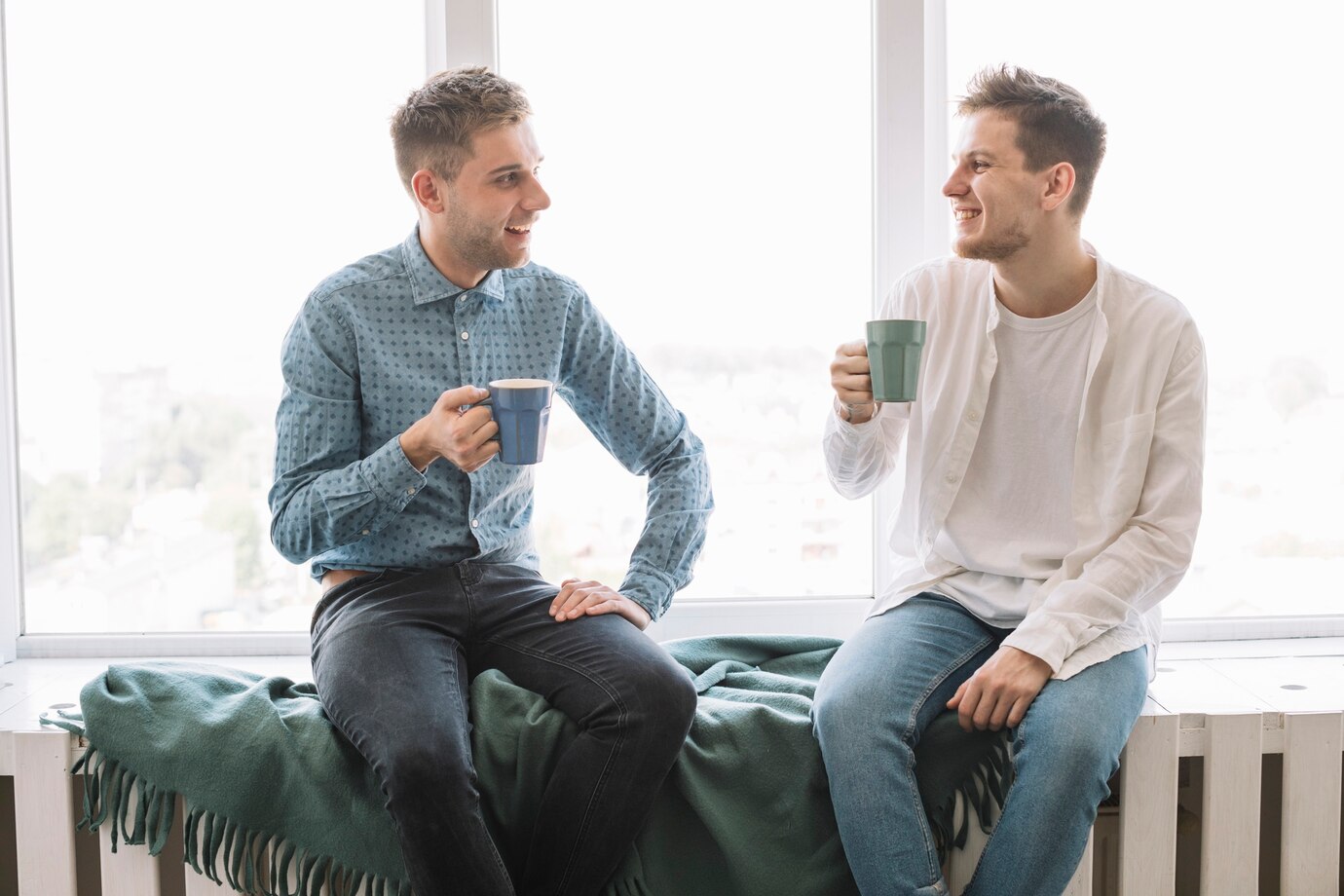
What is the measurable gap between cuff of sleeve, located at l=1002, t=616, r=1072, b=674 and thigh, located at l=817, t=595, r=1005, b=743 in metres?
0.11

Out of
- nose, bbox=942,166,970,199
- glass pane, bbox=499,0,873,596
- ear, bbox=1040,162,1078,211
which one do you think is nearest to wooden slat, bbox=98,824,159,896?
glass pane, bbox=499,0,873,596

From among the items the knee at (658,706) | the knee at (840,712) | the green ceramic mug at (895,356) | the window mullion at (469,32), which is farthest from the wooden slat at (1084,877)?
the window mullion at (469,32)

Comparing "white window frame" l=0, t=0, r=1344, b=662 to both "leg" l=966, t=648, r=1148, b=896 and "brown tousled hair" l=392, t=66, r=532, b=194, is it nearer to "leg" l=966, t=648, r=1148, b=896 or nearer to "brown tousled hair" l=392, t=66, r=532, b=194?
"brown tousled hair" l=392, t=66, r=532, b=194

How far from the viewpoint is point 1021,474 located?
1.85 meters

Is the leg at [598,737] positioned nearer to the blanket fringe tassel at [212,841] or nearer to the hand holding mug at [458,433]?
the blanket fringe tassel at [212,841]

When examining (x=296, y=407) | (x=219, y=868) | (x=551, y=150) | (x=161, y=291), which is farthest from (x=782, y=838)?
(x=161, y=291)

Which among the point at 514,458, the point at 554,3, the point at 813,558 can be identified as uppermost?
the point at 554,3

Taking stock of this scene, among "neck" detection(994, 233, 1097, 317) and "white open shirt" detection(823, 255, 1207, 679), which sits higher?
"neck" detection(994, 233, 1097, 317)

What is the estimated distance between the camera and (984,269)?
1.91 metres

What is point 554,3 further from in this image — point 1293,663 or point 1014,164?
point 1293,663

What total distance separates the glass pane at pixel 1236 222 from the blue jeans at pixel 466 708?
1.26 meters

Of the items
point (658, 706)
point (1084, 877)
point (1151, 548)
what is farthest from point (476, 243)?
point (1084, 877)

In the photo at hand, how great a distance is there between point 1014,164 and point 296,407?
1.17 meters

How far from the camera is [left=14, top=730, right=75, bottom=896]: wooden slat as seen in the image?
1687mm
